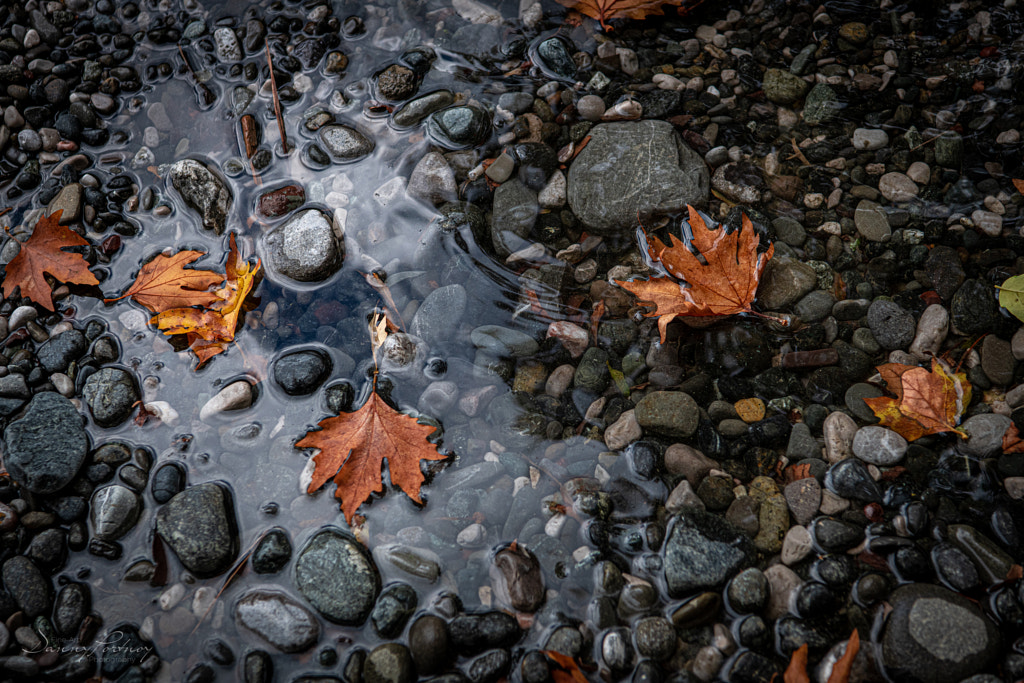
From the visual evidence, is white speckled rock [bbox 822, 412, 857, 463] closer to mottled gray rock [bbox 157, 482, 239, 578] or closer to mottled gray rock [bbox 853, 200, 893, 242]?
mottled gray rock [bbox 853, 200, 893, 242]

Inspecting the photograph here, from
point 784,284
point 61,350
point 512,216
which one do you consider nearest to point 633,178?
point 512,216

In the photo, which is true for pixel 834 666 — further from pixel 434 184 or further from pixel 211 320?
pixel 211 320

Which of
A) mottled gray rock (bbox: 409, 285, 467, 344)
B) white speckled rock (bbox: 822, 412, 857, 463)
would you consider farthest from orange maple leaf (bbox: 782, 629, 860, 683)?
mottled gray rock (bbox: 409, 285, 467, 344)

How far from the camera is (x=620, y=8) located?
315 centimetres

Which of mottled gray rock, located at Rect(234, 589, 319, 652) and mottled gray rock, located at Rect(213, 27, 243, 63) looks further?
mottled gray rock, located at Rect(213, 27, 243, 63)

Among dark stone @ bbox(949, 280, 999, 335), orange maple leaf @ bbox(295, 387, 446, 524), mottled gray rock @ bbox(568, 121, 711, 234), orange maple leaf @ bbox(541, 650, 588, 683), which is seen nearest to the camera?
orange maple leaf @ bbox(541, 650, 588, 683)

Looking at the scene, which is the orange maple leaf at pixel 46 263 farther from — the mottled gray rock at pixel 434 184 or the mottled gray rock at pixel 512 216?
the mottled gray rock at pixel 512 216

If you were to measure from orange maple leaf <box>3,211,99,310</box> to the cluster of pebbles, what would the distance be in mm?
91

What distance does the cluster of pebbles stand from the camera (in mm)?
2057

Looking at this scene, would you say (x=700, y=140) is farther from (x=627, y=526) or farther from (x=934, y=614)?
(x=934, y=614)

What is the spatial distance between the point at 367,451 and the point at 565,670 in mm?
1173

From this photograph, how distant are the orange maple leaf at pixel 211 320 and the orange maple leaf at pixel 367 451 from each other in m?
0.69

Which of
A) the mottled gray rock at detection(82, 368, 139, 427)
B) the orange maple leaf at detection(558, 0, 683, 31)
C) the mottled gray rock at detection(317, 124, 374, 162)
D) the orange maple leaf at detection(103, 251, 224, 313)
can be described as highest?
the orange maple leaf at detection(558, 0, 683, 31)

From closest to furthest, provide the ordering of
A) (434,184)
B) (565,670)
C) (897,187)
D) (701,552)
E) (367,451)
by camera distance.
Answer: (565,670) → (701,552) → (367,451) → (897,187) → (434,184)
